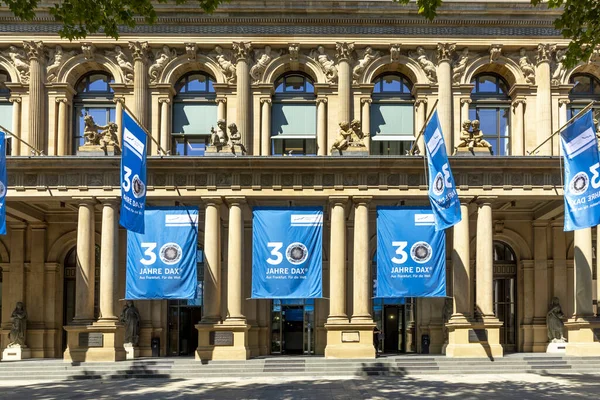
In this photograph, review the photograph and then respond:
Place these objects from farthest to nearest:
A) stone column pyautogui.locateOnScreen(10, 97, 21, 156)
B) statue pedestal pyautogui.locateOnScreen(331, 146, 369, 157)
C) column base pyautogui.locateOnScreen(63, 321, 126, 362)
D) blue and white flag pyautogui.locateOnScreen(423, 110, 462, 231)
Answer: stone column pyautogui.locateOnScreen(10, 97, 21, 156), statue pedestal pyautogui.locateOnScreen(331, 146, 369, 157), column base pyautogui.locateOnScreen(63, 321, 126, 362), blue and white flag pyautogui.locateOnScreen(423, 110, 462, 231)

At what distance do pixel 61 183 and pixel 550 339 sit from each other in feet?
72.3

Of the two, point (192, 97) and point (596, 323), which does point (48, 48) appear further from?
point (596, 323)

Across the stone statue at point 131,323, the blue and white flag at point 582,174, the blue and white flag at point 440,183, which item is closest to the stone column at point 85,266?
the stone statue at point 131,323

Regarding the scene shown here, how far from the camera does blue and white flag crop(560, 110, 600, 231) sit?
24.2 metres

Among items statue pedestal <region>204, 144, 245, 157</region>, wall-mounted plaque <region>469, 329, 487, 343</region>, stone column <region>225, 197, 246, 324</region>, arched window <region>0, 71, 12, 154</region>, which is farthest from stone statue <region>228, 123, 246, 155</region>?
wall-mounted plaque <region>469, 329, 487, 343</region>

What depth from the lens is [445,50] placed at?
32.7 meters

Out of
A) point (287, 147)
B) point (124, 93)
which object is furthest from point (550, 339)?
point (124, 93)

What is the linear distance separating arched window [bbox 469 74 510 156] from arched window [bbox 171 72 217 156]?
12043mm

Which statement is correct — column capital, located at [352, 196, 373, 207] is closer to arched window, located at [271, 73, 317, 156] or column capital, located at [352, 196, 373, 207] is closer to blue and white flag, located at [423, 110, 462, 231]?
blue and white flag, located at [423, 110, 462, 231]

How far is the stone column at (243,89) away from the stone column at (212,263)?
13.4 ft

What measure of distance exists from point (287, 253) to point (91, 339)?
8395mm

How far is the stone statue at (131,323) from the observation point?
31516 mm

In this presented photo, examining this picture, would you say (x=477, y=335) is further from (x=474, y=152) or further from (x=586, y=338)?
(x=474, y=152)

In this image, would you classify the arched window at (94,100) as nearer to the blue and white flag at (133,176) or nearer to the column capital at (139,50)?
the column capital at (139,50)
